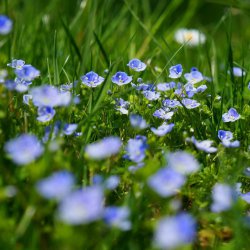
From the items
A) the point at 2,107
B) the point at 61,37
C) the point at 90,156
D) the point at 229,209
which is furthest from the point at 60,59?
the point at 229,209

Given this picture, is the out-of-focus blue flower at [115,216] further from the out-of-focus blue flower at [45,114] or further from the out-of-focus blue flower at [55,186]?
the out-of-focus blue flower at [45,114]

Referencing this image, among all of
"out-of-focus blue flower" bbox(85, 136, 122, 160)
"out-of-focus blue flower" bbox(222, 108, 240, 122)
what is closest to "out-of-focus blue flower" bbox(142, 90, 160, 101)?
"out-of-focus blue flower" bbox(222, 108, 240, 122)

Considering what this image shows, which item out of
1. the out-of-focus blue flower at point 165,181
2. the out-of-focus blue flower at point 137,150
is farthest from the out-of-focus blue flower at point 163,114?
the out-of-focus blue flower at point 165,181

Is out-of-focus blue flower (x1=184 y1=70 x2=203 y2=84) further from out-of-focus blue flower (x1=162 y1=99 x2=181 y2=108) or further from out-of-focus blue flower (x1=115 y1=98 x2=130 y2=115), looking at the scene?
out-of-focus blue flower (x1=115 y1=98 x2=130 y2=115)

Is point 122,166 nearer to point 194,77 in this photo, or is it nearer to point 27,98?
point 27,98

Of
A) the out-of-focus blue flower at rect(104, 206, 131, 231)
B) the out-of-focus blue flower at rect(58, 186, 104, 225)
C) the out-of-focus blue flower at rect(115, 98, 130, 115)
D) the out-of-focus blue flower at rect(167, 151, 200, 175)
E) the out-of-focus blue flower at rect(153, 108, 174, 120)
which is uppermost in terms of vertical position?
the out-of-focus blue flower at rect(58, 186, 104, 225)

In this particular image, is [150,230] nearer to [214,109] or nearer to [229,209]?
[229,209]
